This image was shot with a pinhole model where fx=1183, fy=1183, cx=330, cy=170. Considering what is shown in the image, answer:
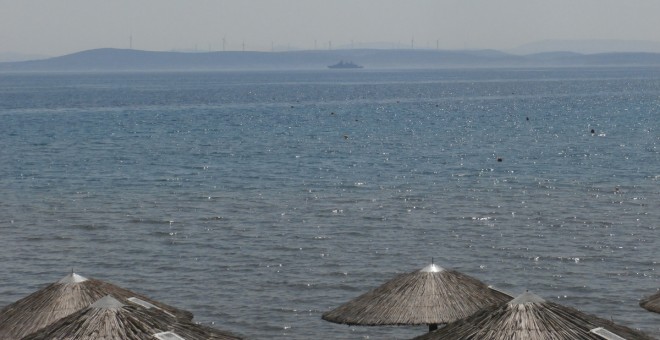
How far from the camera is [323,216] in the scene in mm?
46781

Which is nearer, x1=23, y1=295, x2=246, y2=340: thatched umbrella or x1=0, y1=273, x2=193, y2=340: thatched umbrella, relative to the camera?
x1=23, y1=295, x2=246, y2=340: thatched umbrella

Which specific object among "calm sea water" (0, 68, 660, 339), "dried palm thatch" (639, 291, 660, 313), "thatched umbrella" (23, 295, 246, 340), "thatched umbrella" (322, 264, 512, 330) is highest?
"thatched umbrella" (23, 295, 246, 340)

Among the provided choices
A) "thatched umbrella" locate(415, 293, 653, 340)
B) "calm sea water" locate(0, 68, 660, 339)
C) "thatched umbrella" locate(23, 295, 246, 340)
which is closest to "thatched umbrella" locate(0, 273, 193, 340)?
"thatched umbrella" locate(23, 295, 246, 340)

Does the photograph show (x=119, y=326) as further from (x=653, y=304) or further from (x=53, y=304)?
(x=653, y=304)

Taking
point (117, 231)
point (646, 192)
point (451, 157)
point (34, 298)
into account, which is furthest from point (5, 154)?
point (34, 298)

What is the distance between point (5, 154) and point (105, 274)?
157 ft

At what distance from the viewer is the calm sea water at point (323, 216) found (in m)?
33.9

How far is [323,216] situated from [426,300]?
25.1 metres

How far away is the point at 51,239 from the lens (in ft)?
140

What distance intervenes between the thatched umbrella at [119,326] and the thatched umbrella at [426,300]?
211 inches

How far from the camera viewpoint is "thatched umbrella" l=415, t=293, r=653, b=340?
1603cm

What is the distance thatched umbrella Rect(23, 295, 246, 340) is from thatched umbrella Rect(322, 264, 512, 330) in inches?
211

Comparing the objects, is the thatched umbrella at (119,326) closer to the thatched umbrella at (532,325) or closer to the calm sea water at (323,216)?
the thatched umbrella at (532,325)

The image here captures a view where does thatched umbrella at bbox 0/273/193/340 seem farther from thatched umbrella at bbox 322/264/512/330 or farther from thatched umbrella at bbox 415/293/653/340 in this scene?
thatched umbrella at bbox 415/293/653/340
